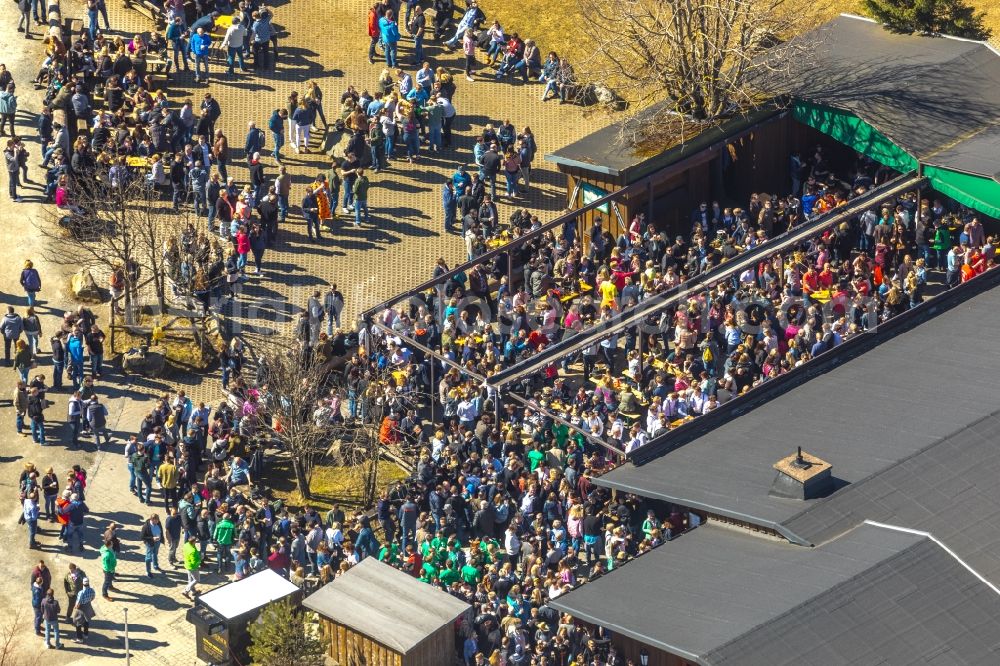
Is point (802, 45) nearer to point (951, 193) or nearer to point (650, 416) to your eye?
point (951, 193)

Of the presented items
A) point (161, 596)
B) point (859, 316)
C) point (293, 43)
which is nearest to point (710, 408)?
point (859, 316)

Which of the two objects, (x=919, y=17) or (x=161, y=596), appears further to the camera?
(x=919, y=17)

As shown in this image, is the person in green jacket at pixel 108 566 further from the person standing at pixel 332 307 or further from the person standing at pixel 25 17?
the person standing at pixel 25 17

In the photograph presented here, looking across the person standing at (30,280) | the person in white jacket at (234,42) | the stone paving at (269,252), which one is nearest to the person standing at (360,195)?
the stone paving at (269,252)

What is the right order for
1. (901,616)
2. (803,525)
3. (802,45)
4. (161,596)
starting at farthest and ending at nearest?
(802,45) < (161,596) < (803,525) < (901,616)

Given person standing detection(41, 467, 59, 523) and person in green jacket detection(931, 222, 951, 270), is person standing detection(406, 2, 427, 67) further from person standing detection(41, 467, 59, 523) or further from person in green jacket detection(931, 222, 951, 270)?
person standing detection(41, 467, 59, 523)

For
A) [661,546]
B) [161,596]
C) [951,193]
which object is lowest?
[161,596]
